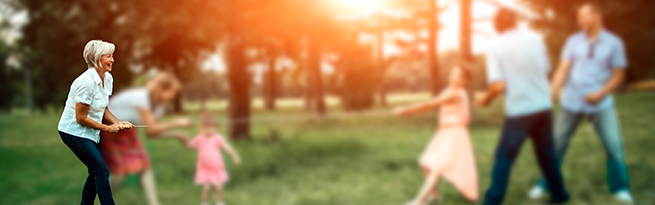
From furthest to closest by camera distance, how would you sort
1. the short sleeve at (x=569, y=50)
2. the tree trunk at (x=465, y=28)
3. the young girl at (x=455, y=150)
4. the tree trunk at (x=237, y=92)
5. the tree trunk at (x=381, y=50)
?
the tree trunk at (x=381, y=50), the tree trunk at (x=465, y=28), the tree trunk at (x=237, y=92), the young girl at (x=455, y=150), the short sleeve at (x=569, y=50)

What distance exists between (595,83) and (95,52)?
17.1 feet

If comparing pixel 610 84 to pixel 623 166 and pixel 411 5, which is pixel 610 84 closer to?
pixel 623 166

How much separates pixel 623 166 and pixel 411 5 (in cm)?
1740

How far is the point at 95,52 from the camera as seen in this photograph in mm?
292

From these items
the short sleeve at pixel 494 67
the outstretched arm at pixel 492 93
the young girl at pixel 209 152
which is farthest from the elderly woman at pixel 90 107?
the young girl at pixel 209 152

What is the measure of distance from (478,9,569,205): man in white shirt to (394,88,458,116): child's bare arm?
2.18ft

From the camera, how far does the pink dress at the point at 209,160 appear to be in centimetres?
477

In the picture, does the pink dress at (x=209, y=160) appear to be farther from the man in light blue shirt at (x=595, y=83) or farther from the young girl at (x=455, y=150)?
the man in light blue shirt at (x=595, y=83)

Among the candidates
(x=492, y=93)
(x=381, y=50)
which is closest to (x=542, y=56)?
(x=492, y=93)

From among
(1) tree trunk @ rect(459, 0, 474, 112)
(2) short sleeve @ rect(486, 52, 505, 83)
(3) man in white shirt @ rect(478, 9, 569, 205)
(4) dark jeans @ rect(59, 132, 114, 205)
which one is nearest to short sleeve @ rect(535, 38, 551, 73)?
(3) man in white shirt @ rect(478, 9, 569, 205)

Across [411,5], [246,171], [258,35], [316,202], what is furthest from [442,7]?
[316,202]

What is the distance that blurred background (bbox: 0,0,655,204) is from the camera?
2.36 feet

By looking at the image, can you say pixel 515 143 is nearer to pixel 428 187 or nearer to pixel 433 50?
pixel 428 187

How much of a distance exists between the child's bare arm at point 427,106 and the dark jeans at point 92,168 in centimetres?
374
